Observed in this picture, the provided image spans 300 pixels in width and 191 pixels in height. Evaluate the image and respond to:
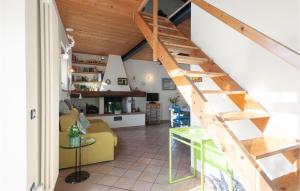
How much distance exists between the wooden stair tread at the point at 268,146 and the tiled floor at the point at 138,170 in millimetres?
1215

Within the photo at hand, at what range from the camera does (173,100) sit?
7.43 m

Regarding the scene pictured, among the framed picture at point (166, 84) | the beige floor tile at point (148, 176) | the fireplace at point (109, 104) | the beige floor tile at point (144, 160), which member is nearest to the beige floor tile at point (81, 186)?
the beige floor tile at point (148, 176)

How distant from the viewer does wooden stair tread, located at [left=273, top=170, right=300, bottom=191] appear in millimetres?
1232

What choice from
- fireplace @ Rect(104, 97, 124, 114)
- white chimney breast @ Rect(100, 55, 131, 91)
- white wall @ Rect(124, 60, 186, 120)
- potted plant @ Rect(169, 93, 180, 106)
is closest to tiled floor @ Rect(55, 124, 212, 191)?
fireplace @ Rect(104, 97, 124, 114)

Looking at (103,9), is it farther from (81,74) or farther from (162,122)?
(162,122)

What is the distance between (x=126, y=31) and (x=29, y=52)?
3.59 metres

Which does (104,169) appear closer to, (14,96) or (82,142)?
(82,142)

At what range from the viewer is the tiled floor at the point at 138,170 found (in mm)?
2438

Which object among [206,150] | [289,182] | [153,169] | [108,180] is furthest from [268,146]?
[108,180]

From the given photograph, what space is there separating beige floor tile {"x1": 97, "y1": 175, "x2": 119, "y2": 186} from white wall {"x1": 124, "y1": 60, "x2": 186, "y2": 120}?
4.57 meters

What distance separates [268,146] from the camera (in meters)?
1.42

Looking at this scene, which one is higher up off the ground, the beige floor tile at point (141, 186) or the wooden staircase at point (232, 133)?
the wooden staircase at point (232, 133)

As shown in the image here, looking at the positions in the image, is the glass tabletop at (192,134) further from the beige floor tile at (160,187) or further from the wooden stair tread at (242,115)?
the beige floor tile at (160,187)

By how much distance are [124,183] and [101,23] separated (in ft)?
11.5
